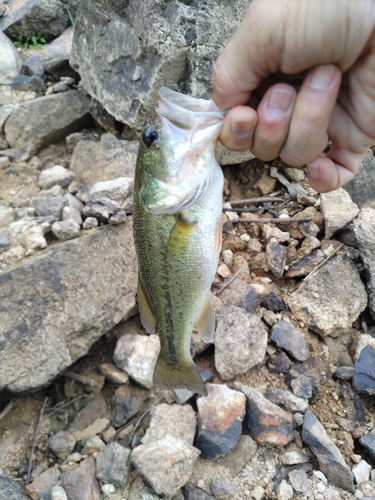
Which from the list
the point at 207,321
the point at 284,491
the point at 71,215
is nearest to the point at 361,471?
the point at 284,491

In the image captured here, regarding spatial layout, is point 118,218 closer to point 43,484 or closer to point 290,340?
point 290,340

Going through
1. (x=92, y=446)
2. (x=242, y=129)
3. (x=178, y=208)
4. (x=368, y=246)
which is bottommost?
(x=92, y=446)

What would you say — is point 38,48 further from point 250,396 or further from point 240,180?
point 250,396

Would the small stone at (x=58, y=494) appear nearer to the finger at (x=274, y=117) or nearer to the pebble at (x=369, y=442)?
the pebble at (x=369, y=442)

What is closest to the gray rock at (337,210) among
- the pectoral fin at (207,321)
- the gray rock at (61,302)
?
the gray rock at (61,302)

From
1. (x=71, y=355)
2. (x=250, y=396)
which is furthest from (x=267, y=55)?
(x=71, y=355)

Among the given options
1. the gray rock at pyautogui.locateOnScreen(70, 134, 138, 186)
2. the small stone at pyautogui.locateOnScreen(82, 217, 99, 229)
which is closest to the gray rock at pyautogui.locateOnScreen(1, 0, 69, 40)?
the gray rock at pyautogui.locateOnScreen(70, 134, 138, 186)
